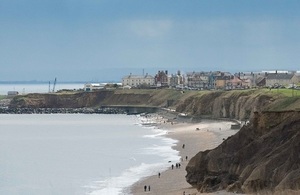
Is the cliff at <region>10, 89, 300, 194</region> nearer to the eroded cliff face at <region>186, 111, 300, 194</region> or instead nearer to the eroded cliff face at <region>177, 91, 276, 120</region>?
the eroded cliff face at <region>186, 111, 300, 194</region>

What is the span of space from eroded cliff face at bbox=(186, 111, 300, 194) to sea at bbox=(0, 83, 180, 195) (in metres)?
10.2

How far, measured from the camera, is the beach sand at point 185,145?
59.4m

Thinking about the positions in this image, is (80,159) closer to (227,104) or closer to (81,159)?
(81,159)

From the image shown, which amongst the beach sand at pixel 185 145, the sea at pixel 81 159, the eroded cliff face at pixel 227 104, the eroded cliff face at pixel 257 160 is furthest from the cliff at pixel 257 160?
the eroded cliff face at pixel 227 104

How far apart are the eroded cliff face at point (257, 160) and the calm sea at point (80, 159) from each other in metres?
10.8

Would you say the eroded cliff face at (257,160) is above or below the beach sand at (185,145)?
above

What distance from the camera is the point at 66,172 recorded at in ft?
244

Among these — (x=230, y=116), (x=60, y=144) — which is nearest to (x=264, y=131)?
(x=60, y=144)

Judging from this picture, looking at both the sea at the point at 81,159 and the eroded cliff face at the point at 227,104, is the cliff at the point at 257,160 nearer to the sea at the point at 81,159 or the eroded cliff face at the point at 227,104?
the sea at the point at 81,159

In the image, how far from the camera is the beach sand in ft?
195

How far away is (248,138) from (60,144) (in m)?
60.5

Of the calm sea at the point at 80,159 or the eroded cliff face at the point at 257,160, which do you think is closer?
the eroded cliff face at the point at 257,160

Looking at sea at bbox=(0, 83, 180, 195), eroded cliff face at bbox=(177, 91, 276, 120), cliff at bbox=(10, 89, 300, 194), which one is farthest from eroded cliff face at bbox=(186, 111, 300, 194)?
eroded cliff face at bbox=(177, 91, 276, 120)

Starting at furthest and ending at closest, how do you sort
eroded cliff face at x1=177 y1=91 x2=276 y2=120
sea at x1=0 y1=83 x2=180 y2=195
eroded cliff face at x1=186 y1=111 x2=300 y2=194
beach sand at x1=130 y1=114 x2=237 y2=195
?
eroded cliff face at x1=177 y1=91 x2=276 y2=120
sea at x1=0 y1=83 x2=180 y2=195
beach sand at x1=130 y1=114 x2=237 y2=195
eroded cliff face at x1=186 y1=111 x2=300 y2=194
